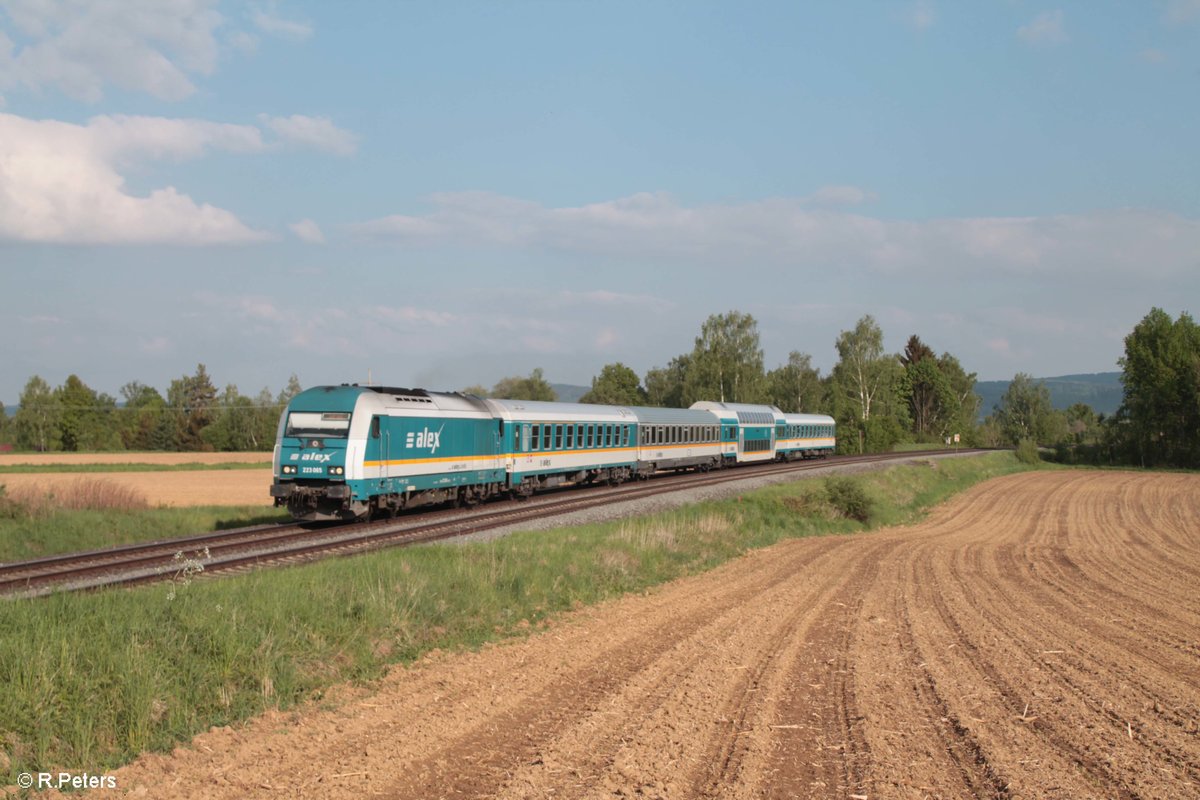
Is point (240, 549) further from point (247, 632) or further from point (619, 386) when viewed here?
point (619, 386)

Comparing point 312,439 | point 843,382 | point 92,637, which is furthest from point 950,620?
point 843,382

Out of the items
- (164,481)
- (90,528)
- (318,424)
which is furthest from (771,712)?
(164,481)

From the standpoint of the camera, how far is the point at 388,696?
900 centimetres

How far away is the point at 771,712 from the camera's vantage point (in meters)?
8.57

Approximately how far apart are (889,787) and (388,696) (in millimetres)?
4793

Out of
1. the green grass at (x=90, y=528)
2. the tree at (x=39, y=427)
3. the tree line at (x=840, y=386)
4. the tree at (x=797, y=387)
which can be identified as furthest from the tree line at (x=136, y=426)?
the green grass at (x=90, y=528)

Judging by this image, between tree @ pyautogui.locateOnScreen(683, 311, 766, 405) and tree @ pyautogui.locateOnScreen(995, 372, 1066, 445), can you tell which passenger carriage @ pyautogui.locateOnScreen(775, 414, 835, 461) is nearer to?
tree @ pyautogui.locateOnScreen(683, 311, 766, 405)

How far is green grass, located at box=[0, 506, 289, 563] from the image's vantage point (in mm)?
21609

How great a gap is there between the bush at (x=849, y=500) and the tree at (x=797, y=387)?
80.7 m

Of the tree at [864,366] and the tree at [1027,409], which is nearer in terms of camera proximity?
the tree at [864,366]

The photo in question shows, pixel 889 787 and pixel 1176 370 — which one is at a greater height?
pixel 1176 370

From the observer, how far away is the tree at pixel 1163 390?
3009 inches

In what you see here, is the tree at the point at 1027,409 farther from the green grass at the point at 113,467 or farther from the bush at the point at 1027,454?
the green grass at the point at 113,467

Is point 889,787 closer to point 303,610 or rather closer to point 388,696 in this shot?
point 388,696
